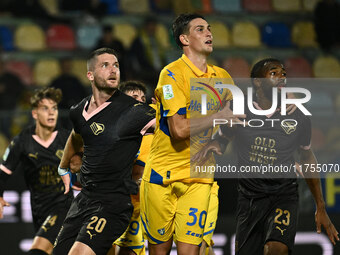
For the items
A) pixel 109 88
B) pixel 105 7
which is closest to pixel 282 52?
pixel 105 7

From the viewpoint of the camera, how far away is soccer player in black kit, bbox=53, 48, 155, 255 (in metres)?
5.04

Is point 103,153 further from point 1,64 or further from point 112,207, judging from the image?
point 1,64

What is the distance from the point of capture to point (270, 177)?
18.9ft

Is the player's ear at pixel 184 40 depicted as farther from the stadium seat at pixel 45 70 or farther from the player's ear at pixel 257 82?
the stadium seat at pixel 45 70

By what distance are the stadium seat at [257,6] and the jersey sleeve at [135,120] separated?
7.43 meters

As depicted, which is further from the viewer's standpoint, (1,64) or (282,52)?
(282,52)

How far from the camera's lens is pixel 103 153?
509 centimetres

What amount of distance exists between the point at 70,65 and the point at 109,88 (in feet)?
18.9

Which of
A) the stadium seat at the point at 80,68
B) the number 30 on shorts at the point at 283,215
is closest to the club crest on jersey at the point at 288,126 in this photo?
the number 30 on shorts at the point at 283,215

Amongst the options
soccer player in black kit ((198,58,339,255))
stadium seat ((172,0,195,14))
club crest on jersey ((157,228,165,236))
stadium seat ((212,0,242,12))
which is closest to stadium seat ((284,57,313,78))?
stadium seat ((212,0,242,12))

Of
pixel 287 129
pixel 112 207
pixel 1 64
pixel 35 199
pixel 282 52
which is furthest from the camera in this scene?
pixel 282 52

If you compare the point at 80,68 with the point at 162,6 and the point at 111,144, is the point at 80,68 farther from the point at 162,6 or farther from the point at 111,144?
the point at 111,144

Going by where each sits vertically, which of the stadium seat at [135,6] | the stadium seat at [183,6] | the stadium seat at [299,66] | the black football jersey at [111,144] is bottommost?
the black football jersey at [111,144]

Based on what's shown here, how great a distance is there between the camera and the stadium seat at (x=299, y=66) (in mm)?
11232
